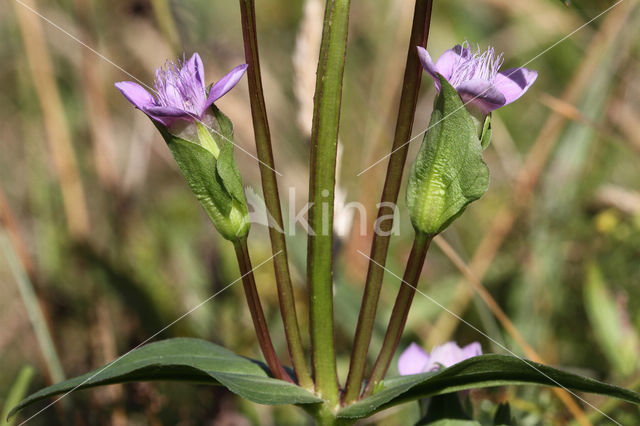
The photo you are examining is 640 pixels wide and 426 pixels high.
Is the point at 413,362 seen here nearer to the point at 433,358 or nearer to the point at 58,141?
the point at 433,358

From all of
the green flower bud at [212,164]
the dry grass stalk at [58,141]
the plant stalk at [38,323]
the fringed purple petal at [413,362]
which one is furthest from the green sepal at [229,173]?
the dry grass stalk at [58,141]

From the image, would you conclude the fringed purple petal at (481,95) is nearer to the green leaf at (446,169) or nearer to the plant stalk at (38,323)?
the green leaf at (446,169)

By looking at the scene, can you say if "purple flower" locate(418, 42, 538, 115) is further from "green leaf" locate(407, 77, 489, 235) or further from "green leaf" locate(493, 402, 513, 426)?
"green leaf" locate(493, 402, 513, 426)

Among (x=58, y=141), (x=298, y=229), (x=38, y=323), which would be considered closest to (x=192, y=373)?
(x=38, y=323)

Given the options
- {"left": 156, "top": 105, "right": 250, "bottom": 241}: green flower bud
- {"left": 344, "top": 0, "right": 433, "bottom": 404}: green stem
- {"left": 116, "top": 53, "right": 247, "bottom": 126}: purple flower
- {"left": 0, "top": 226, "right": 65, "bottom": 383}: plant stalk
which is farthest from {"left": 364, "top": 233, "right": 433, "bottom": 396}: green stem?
{"left": 0, "top": 226, "right": 65, "bottom": 383}: plant stalk

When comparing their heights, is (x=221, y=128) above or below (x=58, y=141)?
below

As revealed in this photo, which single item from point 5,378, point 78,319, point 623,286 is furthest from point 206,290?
point 623,286
